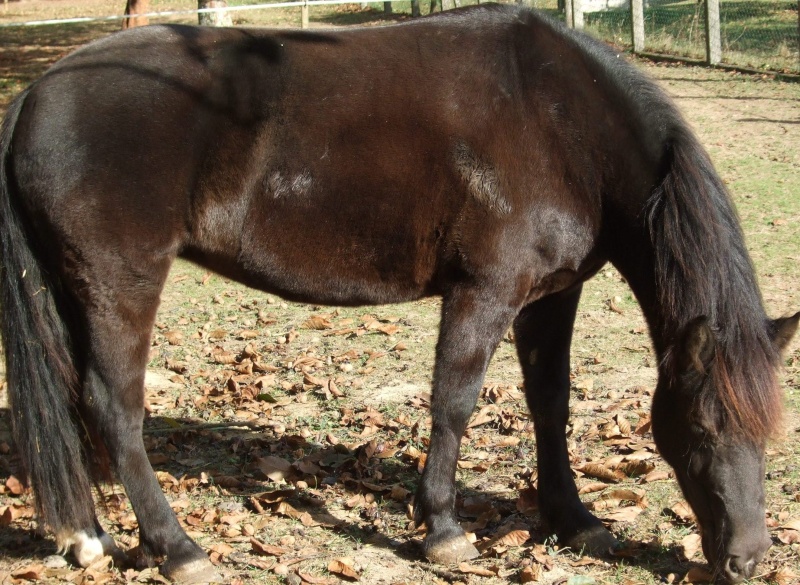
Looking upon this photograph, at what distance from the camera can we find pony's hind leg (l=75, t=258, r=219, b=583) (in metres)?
3.53

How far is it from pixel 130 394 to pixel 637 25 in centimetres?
1418

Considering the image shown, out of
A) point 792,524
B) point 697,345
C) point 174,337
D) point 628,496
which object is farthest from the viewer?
point 174,337

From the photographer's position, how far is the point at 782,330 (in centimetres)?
337

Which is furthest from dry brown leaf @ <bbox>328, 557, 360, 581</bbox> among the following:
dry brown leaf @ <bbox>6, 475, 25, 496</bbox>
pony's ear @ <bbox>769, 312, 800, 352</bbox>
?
pony's ear @ <bbox>769, 312, 800, 352</bbox>

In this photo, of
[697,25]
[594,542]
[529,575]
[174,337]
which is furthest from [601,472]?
[697,25]

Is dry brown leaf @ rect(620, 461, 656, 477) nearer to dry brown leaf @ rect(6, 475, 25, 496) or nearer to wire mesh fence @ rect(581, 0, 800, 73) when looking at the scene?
dry brown leaf @ rect(6, 475, 25, 496)

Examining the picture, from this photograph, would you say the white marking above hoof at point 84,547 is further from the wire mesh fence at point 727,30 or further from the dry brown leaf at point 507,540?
the wire mesh fence at point 727,30

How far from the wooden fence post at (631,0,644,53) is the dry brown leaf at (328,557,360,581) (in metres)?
13.9

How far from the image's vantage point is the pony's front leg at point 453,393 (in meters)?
3.69

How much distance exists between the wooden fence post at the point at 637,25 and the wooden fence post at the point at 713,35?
150 cm

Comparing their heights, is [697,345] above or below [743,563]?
above

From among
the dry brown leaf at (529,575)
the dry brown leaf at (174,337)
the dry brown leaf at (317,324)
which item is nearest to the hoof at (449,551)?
the dry brown leaf at (529,575)

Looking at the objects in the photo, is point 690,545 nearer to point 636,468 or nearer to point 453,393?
point 636,468

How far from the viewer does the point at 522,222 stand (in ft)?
12.0
